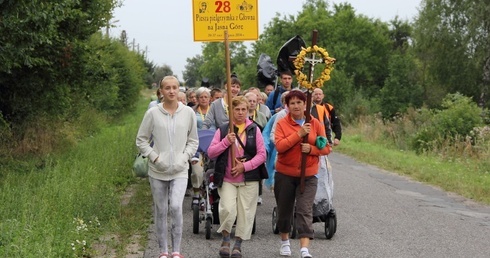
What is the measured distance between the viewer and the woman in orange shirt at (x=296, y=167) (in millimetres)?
8453

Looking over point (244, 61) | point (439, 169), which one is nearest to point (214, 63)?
point (244, 61)

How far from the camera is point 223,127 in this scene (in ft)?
29.8

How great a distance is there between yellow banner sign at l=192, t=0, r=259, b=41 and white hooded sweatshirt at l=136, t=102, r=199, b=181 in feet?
9.36

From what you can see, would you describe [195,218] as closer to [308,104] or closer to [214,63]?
[308,104]

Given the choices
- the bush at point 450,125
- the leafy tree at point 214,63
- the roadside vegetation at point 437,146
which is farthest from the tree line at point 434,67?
the leafy tree at point 214,63

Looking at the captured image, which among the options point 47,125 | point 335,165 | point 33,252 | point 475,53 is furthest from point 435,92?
point 33,252

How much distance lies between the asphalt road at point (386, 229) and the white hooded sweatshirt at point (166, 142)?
1152 millimetres

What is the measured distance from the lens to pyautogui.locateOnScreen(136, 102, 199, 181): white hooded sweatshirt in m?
8.03

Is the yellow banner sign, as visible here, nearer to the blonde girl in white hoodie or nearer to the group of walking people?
the group of walking people

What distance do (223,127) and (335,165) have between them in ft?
40.9

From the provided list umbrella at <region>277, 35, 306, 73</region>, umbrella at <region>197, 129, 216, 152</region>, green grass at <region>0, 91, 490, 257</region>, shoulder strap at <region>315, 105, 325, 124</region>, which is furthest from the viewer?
umbrella at <region>277, 35, 306, 73</region>

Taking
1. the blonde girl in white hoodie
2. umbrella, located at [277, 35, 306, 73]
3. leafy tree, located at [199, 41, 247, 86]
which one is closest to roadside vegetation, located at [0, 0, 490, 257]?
the blonde girl in white hoodie

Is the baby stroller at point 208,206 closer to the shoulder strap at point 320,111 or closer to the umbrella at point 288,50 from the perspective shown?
the shoulder strap at point 320,111

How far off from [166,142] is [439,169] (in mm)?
12363
